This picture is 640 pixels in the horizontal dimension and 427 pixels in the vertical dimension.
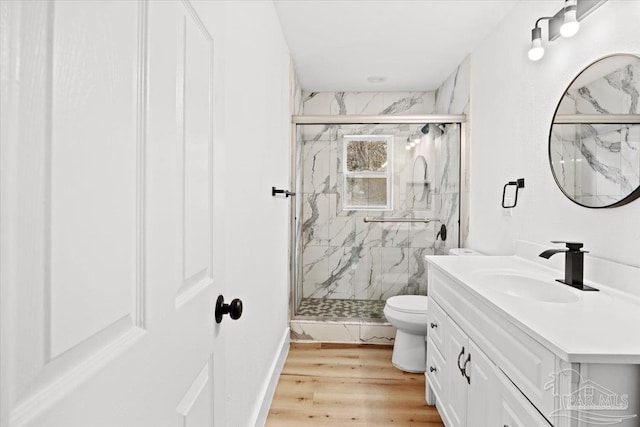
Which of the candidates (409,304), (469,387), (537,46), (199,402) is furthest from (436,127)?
(199,402)

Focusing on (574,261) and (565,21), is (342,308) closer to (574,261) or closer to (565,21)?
(574,261)

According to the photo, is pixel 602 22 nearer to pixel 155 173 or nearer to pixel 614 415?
pixel 614 415

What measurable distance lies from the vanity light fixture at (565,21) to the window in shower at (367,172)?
1.44 meters

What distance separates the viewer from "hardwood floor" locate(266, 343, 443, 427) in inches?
81.5

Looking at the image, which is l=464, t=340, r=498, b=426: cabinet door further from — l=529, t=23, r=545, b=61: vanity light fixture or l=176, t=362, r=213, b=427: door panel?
l=529, t=23, r=545, b=61: vanity light fixture

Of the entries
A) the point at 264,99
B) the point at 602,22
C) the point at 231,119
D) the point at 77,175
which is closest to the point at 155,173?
the point at 77,175

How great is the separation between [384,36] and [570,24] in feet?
4.43

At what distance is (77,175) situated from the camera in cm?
41

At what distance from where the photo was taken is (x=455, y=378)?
5.53 feet

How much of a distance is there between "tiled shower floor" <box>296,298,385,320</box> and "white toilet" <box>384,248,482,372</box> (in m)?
0.46

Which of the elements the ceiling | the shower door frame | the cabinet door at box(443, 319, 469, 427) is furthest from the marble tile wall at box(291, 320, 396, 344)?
the ceiling

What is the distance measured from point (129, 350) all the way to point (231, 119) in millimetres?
1029

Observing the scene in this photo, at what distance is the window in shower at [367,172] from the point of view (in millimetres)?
3207

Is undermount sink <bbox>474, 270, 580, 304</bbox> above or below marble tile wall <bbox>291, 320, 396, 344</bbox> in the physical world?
above
